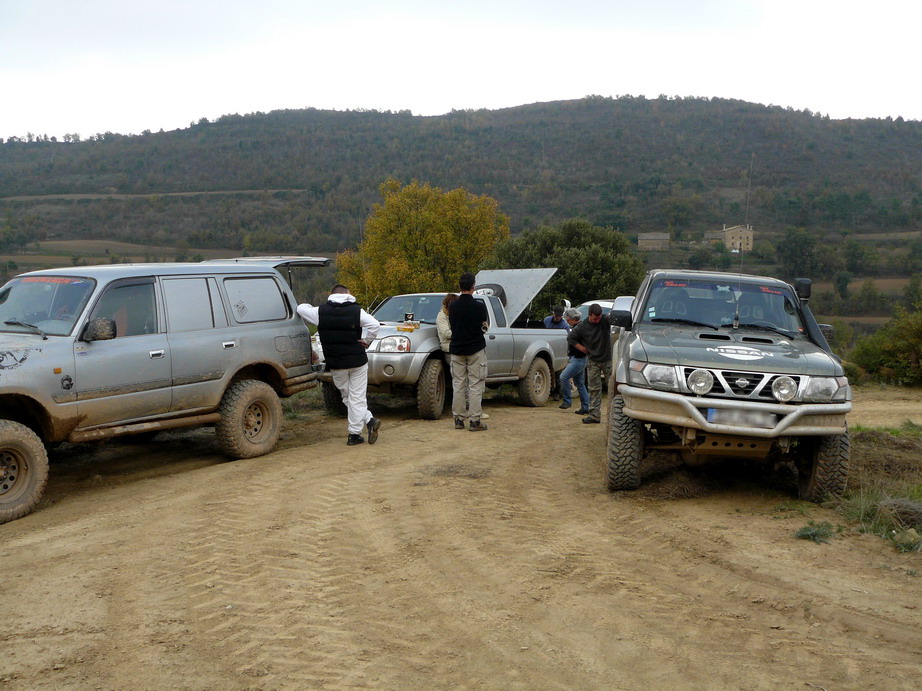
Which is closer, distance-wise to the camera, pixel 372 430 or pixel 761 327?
pixel 761 327

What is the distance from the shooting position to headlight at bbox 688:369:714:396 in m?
6.16

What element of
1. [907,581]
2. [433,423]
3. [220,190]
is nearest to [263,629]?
[907,581]

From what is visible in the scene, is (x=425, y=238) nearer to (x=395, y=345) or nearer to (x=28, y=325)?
(x=395, y=345)

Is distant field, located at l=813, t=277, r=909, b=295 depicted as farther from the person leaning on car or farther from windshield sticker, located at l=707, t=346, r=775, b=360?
windshield sticker, located at l=707, t=346, r=775, b=360

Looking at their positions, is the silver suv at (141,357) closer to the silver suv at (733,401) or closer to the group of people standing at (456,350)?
the group of people standing at (456,350)

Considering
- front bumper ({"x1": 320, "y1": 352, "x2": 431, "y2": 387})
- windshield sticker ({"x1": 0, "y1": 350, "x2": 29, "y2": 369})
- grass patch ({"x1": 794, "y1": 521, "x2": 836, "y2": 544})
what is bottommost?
grass patch ({"x1": 794, "y1": 521, "x2": 836, "y2": 544})

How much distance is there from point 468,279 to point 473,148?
2935 inches

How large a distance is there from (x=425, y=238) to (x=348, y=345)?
927 inches

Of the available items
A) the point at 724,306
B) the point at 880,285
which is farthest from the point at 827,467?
the point at 880,285

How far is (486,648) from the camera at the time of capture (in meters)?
3.89

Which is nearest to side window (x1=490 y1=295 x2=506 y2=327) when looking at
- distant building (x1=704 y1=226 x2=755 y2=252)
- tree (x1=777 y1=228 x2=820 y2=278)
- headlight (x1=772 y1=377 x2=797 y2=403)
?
headlight (x1=772 y1=377 x2=797 y2=403)

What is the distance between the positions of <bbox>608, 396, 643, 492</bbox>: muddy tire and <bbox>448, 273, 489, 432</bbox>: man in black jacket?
361 cm

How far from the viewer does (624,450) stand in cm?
674

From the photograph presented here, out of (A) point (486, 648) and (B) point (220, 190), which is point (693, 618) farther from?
(B) point (220, 190)
